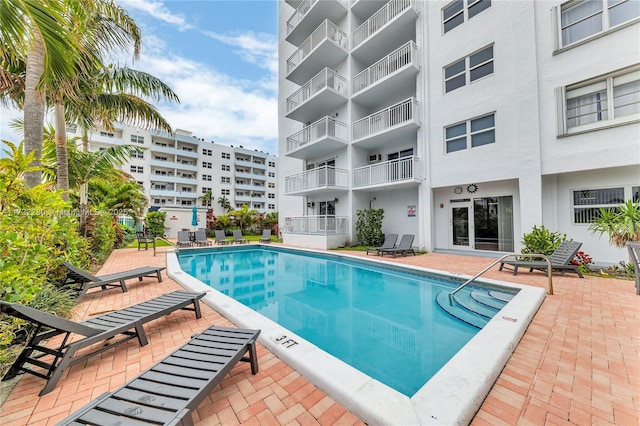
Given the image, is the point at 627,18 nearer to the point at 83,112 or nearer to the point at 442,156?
the point at 442,156

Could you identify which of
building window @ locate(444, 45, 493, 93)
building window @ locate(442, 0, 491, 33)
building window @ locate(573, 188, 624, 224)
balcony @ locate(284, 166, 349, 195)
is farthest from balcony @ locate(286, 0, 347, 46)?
building window @ locate(573, 188, 624, 224)

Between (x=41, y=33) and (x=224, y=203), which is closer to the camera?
(x=41, y=33)

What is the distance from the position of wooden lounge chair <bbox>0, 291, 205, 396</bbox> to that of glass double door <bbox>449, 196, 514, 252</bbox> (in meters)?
12.1

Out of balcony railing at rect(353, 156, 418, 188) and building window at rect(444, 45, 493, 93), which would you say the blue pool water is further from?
building window at rect(444, 45, 493, 93)

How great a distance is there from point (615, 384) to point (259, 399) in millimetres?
3739

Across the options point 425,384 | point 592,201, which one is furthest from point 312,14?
point 425,384

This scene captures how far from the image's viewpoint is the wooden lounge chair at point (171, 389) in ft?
5.88

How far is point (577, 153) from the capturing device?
891cm

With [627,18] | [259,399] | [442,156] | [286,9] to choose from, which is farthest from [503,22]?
[286,9]

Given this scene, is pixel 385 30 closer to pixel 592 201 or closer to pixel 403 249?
pixel 403 249

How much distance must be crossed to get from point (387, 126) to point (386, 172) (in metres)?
2.79

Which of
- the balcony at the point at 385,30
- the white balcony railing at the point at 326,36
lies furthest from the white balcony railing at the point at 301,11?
the balcony at the point at 385,30

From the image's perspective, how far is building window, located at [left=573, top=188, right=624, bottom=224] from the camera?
28.5 ft

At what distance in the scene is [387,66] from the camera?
14.5 meters
